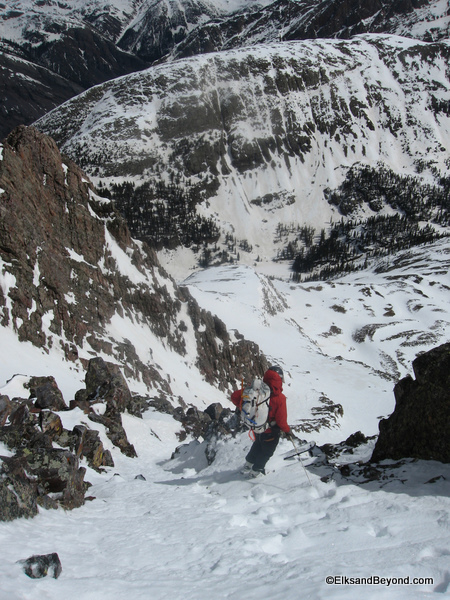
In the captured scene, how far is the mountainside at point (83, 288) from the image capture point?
2256cm

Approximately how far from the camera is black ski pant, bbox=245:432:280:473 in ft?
32.6

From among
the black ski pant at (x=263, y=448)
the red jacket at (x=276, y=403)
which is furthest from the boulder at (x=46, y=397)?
the black ski pant at (x=263, y=448)

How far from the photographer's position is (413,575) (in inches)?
199

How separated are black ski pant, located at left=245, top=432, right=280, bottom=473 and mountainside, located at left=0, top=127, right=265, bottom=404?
12338 mm

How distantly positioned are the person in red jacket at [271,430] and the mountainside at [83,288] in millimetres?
12328

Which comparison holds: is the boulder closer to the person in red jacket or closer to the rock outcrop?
the rock outcrop

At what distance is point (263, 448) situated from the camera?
32.7 ft

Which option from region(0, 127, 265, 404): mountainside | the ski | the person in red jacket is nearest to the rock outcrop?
the ski

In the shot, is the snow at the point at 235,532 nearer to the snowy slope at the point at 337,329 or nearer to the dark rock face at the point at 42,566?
the dark rock face at the point at 42,566

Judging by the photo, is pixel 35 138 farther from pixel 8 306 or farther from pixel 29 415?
pixel 29 415

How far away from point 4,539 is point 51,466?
2599 millimetres

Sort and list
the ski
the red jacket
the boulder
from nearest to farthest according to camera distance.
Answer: the red jacket → the ski → the boulder

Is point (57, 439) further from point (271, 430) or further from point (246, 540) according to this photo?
point (246, 540)


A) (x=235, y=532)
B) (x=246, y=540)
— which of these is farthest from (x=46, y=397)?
(x=246, y=540)
